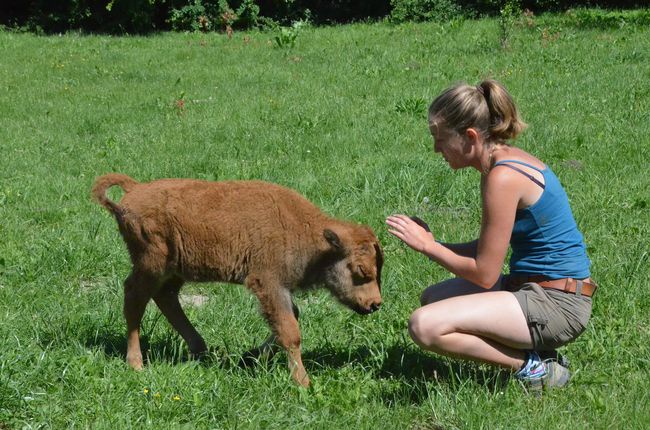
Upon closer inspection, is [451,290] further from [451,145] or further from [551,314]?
[451,145]

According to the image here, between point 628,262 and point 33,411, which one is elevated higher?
point 628,262

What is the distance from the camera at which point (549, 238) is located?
15.2ft

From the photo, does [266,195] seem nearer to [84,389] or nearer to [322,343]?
[322,343]

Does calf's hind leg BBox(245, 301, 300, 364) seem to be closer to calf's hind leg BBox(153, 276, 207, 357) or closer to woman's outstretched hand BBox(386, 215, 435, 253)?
calf's hind leg BBox(153, 276, 207, 357)

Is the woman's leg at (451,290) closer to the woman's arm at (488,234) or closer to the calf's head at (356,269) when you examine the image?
the calf's head at (356,269)

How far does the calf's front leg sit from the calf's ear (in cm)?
41

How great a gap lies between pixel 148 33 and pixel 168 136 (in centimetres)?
1597

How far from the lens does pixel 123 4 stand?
26.9 m

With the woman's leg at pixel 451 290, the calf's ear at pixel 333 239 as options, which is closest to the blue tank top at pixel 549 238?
the woman's leg at pixel 451 290

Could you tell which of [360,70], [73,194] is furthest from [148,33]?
[73,194]

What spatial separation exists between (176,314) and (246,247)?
808mm

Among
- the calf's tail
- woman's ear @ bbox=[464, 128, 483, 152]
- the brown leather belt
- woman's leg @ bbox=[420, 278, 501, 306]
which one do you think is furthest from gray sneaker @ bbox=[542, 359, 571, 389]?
the calf's tail

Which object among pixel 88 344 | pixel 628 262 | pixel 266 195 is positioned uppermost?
pixel 266 195

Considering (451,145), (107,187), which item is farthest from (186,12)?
(451,145)
